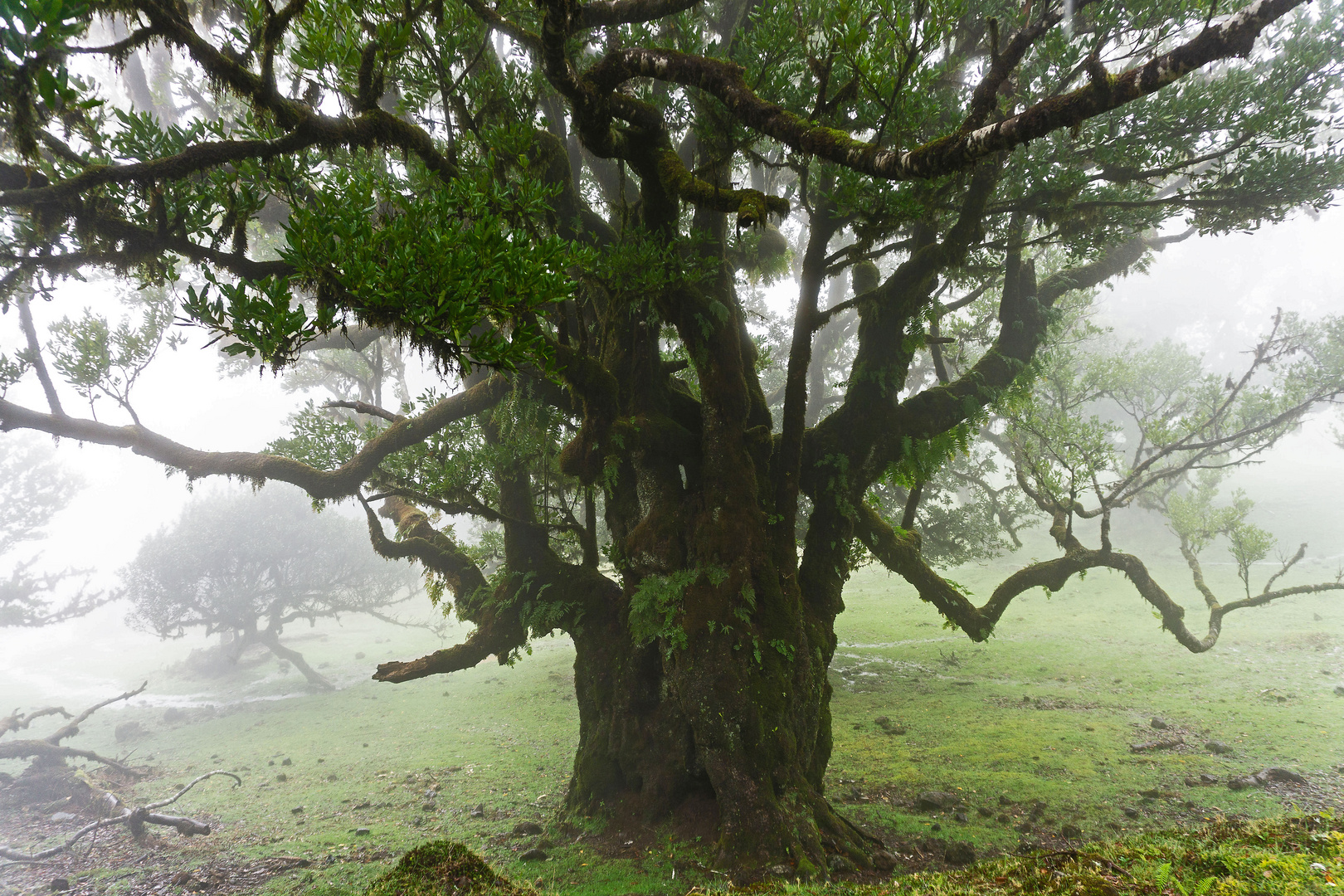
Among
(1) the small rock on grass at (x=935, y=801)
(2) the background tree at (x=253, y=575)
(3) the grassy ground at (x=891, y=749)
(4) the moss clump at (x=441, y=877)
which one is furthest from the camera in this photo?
(2) the background tree at (x=253, y=575)

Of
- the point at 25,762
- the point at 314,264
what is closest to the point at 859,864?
the point at 314,264

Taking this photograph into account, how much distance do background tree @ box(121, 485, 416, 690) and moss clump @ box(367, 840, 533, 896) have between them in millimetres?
27174

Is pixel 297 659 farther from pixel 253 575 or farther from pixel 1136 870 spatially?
pixel 1136 870

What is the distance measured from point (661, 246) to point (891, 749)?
30.4 ft

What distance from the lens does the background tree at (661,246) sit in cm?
370

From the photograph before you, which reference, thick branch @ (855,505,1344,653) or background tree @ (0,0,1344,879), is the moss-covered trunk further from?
thick branch @ (855,505,1344,653)

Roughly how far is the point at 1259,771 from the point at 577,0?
12.7m

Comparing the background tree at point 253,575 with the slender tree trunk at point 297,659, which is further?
the background tree at point 253,575

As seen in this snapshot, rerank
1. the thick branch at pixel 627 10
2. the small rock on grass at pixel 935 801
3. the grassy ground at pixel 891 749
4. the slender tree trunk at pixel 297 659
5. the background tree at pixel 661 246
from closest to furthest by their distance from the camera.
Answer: the background tree at pixel 661 246, the thick branch at pixel 627 10, the grassy ground at pixel 891 749, the small rock on grass at pixel 935 801, the slender tree trunk at pixel 297 659

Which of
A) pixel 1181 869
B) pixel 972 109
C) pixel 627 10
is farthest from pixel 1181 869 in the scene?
pixel 627 10

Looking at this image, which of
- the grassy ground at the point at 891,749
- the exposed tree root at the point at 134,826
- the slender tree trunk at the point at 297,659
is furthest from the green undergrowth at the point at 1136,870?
the slender tree trunk at the point at 297,659

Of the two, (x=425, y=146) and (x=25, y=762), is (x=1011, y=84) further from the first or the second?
(x=25, y=762)

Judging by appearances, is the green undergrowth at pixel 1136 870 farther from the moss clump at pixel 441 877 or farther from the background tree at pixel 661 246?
the background tree at pixel 661 246

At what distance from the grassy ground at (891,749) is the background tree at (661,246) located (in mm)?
1696
